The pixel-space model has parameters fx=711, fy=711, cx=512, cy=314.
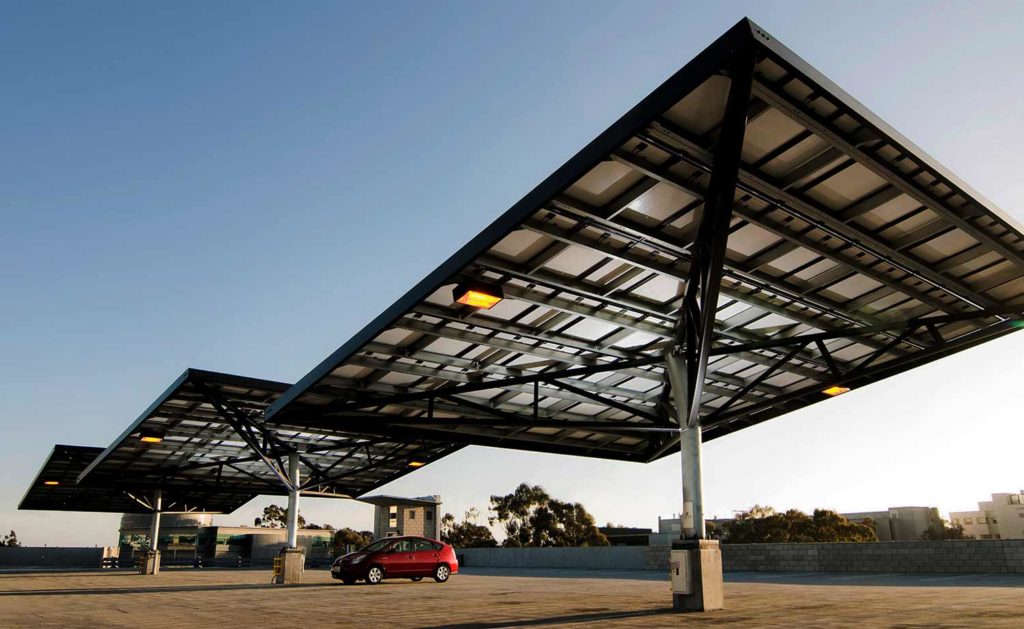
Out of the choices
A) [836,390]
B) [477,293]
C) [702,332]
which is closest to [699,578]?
[702,332]

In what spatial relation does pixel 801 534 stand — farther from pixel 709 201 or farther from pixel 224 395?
pixel 709 201

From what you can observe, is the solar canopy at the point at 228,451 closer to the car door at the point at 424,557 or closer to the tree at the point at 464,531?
the car door at the point at 424,557

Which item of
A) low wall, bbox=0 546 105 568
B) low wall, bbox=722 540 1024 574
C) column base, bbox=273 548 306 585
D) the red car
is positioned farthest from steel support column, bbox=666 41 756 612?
low wall, bbox=0 546 105 568

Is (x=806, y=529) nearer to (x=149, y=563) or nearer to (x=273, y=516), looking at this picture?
(x=149, y=563)

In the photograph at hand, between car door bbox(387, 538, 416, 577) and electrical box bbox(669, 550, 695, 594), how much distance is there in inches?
576

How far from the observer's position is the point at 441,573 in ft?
89.4

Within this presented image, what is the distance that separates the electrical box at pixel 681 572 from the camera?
13.6 metres

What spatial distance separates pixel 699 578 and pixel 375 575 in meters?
15.3

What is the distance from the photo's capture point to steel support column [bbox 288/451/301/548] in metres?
29.8

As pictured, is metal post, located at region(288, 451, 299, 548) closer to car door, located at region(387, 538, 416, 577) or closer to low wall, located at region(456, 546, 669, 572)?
car door, located at region(387, 538, 416, 577)

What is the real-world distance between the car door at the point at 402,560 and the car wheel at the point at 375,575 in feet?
0.98

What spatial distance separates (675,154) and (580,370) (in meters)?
8.09

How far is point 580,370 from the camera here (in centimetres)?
1803

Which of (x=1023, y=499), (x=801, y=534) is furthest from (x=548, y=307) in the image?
(x=1023, y=499)
